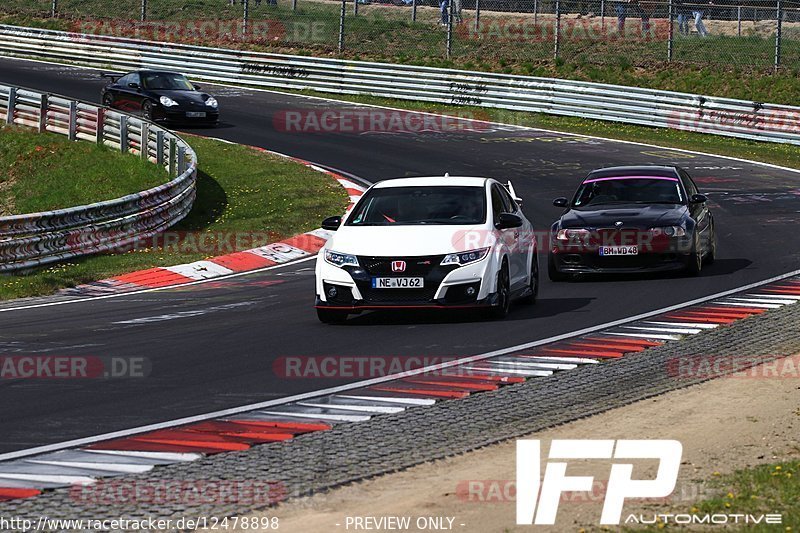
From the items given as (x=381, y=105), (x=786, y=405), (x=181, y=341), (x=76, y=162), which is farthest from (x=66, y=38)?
(x=786, y=405)

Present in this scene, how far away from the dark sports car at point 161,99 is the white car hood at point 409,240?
69.3 feet

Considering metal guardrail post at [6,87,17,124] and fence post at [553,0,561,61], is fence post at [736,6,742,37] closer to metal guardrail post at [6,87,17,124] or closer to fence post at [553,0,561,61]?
fence post at [553,0,561,61]

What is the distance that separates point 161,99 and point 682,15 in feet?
49.3

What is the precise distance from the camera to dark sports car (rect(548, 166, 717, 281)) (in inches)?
667

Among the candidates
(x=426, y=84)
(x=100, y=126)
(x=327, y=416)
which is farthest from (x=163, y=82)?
(x=327, y=416)

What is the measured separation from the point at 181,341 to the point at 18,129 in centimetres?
2096

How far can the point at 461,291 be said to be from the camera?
1368 cm

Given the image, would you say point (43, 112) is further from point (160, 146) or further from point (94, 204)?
point (94, 204)

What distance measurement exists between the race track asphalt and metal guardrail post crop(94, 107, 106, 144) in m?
5.59

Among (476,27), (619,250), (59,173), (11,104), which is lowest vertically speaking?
(59,173)

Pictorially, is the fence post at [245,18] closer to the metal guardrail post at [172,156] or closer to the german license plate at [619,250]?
the metal guardrail post at [172,156]

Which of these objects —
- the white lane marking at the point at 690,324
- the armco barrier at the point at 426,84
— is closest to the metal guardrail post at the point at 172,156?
the armco barrier at the point at 426,84

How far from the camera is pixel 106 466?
327 inches

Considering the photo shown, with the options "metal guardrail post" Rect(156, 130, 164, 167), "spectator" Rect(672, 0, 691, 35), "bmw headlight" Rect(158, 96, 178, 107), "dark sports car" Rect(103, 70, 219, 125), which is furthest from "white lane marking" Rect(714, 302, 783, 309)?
"spectator" Rect(672, 0, 691, 35)
